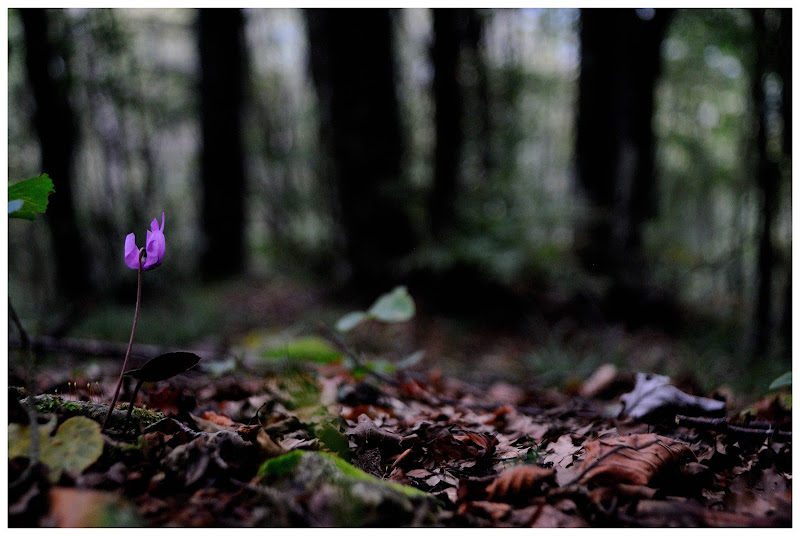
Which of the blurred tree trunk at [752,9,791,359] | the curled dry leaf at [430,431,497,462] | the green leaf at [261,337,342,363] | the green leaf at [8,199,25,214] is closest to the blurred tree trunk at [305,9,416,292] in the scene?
the blurred tree trunk at [752,9,791,359]

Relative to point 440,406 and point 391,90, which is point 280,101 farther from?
point 440,406

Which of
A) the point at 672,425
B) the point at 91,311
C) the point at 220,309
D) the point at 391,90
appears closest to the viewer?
the point at 672,425

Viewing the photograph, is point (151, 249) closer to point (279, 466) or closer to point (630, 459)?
point (279, 466)

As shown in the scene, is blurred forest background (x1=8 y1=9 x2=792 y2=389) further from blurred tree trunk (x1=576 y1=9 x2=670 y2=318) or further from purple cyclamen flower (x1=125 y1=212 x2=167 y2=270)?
purple cyclamen flower (x1=125 y1=212 x2=167 y2=270)

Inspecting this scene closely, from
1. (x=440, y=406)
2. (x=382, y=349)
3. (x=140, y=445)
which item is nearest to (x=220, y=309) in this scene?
(x=382, y=349)

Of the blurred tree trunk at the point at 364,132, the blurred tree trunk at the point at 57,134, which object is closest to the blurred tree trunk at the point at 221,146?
the blurred tree trunk at the point at 57,134

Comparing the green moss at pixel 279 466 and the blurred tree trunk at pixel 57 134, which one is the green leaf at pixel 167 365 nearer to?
Result: the green moss at pixel 279 466
